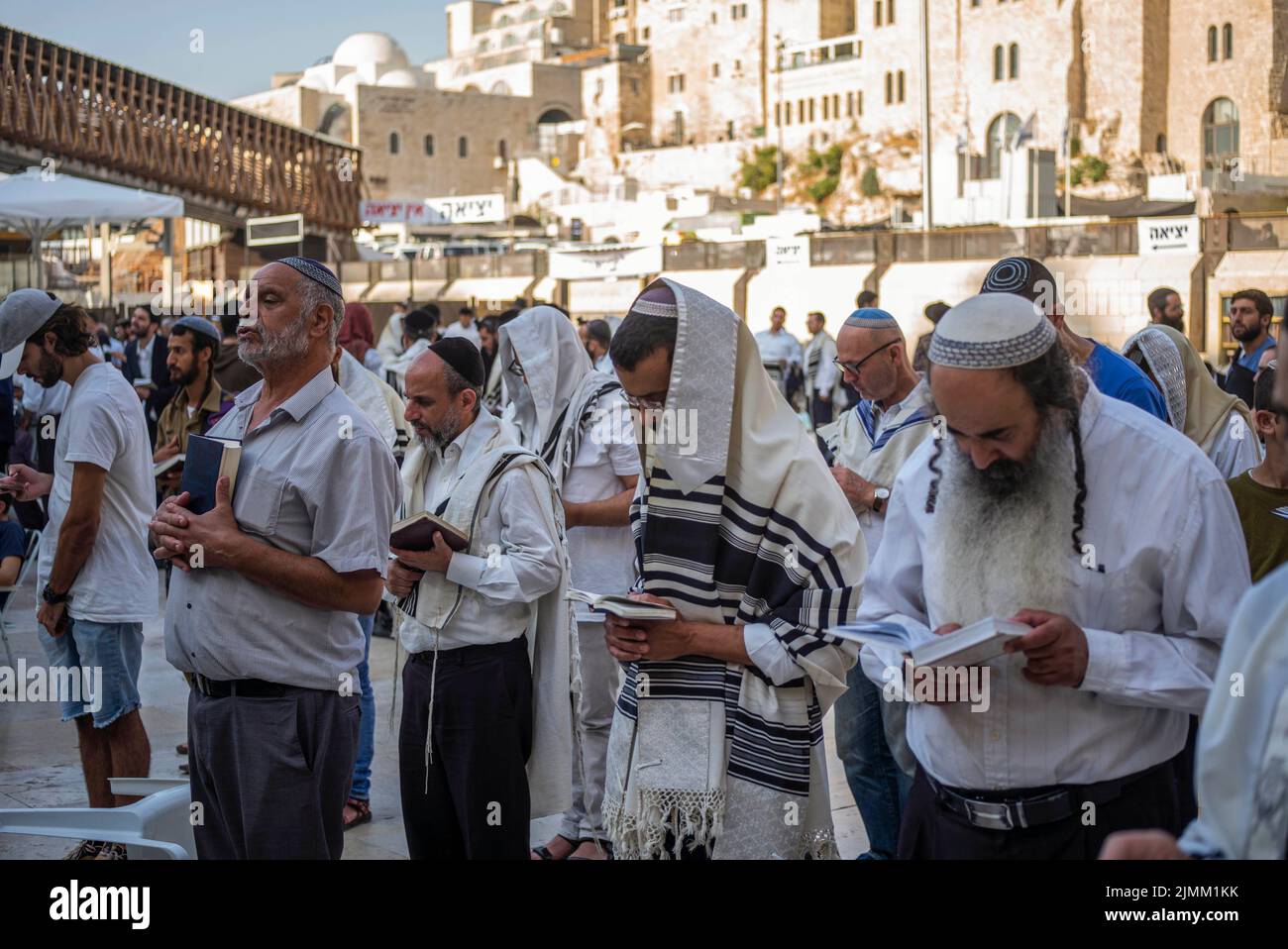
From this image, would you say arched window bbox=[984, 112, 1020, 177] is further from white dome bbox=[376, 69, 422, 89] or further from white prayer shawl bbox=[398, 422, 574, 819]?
white prayer shawl bbox=[398, 422, 574, 819]

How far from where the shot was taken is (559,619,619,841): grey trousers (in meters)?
5.24

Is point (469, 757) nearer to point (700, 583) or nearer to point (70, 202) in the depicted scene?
point (700, 583)

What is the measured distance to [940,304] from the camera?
1027 centimetres

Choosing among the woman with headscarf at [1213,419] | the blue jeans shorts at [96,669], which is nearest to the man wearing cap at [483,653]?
the blue jeans shorts at [96,669]

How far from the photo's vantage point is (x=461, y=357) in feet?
14.6

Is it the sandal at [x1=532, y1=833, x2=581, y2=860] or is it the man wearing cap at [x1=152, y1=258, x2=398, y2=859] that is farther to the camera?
the sandal at [x1=532, y1=833, x2=581, y2=860]

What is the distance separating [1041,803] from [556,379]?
3.09m

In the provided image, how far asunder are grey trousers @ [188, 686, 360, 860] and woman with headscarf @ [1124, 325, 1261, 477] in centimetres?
307

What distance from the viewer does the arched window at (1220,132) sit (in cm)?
6438

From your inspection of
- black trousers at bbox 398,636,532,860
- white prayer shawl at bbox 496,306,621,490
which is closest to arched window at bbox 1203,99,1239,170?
white prayer shawl at bbox 496,306,621,490

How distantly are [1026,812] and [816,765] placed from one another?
82 cm

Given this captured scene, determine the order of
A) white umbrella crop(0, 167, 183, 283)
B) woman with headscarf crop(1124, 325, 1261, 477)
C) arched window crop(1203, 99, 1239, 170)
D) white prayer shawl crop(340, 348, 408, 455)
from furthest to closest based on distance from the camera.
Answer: arched window crop(1203, 99, 1239, 170) → white umbrella crop(0, 167, 183, 283) → white prayer shawl crop(340, 348, 408, 455) → woman with headscarf crop(1124, 325, 1261, 477)

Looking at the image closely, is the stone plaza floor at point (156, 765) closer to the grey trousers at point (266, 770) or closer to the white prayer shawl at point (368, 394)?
the white prayer shawl at point (368, 394)
